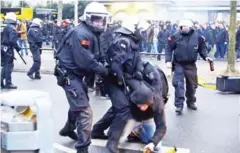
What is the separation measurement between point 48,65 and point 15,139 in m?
14.0

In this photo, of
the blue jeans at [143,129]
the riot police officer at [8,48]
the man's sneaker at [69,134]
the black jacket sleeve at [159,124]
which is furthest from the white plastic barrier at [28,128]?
Answer: the riot police officer at [8,48]

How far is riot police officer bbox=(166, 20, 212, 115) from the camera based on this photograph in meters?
8.62

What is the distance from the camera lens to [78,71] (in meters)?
5.63

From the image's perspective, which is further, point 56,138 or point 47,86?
point 47,86

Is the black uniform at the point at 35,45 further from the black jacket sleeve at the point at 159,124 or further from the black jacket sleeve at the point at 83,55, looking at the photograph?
the black jacket sleeve at the point at 159,124

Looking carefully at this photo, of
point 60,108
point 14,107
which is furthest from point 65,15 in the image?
point 14,107

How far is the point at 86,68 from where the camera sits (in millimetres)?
5516

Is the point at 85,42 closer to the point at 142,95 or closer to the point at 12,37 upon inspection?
the point at 142,95

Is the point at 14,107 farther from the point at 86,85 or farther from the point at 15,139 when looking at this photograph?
the point at 86,85

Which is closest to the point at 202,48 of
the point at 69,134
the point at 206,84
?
the point at 69,134

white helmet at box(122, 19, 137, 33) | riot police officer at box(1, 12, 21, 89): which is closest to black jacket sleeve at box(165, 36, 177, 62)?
white helmet at box(122, 19, 137, 33)

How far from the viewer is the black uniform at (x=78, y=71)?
5.48 meters

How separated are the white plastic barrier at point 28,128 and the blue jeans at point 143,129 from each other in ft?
7.67

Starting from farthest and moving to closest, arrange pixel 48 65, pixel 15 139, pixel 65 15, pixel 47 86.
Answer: pixel 65 15
pixel 48 65
pixel 47 86
pixel 15 139
